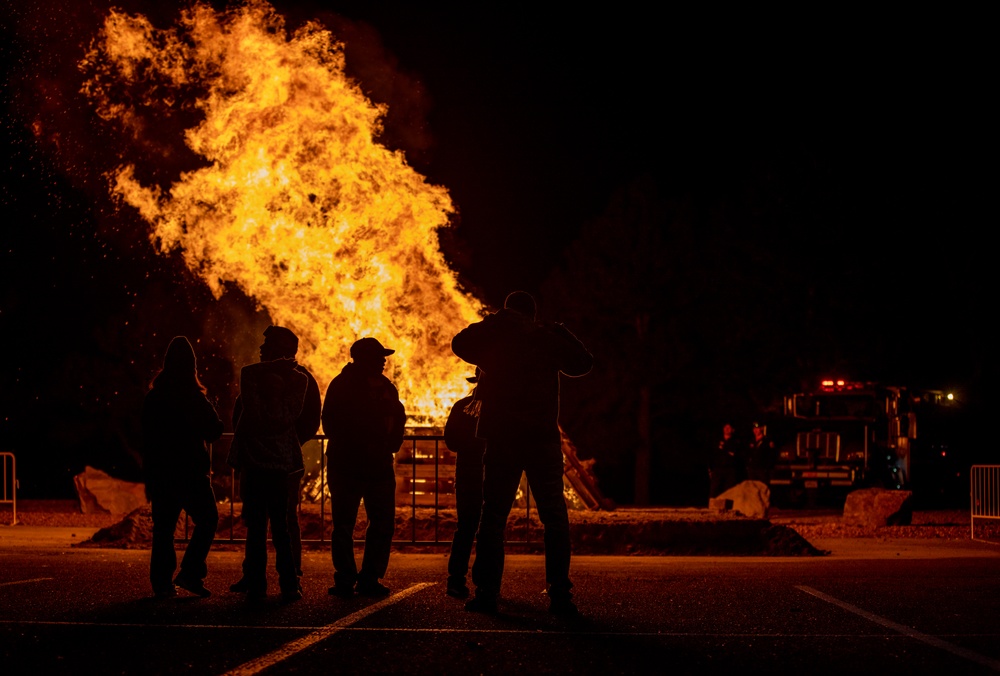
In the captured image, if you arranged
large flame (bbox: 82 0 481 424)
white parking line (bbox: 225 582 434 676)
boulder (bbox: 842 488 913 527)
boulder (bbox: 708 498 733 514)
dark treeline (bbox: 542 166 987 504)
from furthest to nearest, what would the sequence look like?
dark treeline (bbox: 542 166 987 504)
boulder (bbox: 708 498 733 514)
boulder (bbox: 842 488 913 527)
large flame (bbox: 82 0 481 424)
white parking line (bbox: 225 582 434 676)

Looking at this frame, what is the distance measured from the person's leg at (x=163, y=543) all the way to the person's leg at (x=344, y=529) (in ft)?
3.52

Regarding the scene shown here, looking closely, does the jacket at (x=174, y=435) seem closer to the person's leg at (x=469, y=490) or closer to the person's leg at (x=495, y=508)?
the person's leg at (x=469, y=490)

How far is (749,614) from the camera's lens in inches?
280

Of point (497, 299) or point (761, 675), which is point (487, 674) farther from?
point (497, 299)

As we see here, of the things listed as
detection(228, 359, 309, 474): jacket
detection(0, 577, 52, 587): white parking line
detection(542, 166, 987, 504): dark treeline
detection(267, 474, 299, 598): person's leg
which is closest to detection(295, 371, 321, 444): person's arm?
detection(228, 359, 309, 474): jacket

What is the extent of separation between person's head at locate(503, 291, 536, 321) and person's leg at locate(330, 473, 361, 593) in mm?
1830

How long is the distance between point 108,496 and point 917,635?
18.3 meters

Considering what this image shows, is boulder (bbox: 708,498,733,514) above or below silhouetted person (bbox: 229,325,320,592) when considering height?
below

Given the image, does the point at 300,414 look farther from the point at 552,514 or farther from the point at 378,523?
the point at 552,514

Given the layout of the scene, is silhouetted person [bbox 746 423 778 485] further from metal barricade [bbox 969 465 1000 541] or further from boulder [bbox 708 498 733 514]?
metal barricade [bbox 969 465 1000 541]

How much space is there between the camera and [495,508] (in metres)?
7.19

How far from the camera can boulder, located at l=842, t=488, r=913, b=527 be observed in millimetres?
18266

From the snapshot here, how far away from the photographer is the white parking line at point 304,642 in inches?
205

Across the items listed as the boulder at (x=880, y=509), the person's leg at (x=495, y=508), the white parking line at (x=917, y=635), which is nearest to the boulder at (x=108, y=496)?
the boulder at (x=880, y=509)
